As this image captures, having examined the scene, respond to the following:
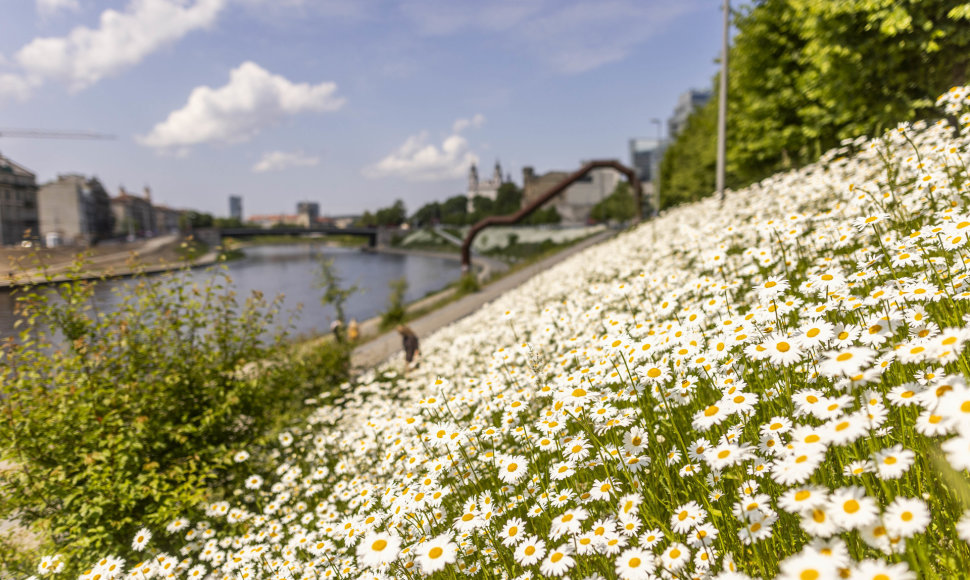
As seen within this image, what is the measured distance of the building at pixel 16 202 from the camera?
60.8 m

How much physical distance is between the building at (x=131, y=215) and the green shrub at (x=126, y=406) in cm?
14798

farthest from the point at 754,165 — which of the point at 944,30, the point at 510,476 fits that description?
the point at 510,476

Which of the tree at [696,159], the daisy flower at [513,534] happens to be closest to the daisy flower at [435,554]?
the daisy flower at [513,534]

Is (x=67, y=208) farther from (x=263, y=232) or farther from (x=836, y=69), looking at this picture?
(x=836, y=69)

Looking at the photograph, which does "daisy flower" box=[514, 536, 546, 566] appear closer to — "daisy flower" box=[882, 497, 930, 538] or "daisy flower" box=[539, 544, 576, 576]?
"daisy flower" box=[539, 544, 576, 576]

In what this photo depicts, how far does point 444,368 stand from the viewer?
343 inches

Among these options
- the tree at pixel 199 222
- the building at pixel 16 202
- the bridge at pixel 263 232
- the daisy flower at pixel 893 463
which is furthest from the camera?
the tree at pixel 199 222

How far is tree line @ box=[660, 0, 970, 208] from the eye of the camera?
10.6 meters

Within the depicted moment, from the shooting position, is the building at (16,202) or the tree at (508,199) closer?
the building at (16,202)

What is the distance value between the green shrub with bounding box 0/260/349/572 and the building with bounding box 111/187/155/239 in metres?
148

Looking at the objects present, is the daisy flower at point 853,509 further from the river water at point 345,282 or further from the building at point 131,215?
the building at point 131,215

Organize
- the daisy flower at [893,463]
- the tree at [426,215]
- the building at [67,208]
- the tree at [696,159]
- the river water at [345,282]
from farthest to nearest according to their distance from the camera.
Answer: the tree at [426,215] < the building at [67,208] < the tree at [696,159] < the river water at [345,282] < the daisy flower at [893,463]

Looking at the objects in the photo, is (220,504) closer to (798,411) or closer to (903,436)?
(798,411)

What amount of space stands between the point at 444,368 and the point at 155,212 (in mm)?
208824
